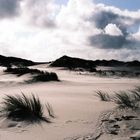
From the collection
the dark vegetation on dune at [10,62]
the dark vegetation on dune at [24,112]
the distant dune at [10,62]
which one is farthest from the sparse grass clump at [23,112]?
the distant dune at [10,62]

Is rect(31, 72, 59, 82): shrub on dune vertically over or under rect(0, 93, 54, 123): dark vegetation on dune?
over

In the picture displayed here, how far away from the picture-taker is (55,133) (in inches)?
196

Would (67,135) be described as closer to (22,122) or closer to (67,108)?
(22,122)

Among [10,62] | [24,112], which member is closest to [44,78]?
[24,112]

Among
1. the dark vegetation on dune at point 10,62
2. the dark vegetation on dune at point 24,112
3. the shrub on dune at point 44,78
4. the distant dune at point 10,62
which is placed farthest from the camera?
the distant dune at point 10,62

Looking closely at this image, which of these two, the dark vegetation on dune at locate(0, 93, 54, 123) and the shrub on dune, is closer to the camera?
the dark vegetation on dune at locate(0, 93, 54, 123)

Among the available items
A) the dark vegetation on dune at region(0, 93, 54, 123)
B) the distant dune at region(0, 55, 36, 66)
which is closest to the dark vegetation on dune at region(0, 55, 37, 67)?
the distant dune at region(0, 55, 36, 66)

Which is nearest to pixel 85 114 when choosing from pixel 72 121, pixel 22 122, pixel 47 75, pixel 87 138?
pixel 72 121

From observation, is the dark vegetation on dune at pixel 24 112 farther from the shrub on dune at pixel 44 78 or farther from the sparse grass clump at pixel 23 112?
the shrub on dune at pixel 44 78

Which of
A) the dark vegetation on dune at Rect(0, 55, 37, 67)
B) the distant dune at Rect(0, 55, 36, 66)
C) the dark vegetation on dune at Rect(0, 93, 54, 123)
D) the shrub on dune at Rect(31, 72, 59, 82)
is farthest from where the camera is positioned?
the distant dune at Rect(0, 55, 36, 66)

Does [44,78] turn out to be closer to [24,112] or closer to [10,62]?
[24,112]

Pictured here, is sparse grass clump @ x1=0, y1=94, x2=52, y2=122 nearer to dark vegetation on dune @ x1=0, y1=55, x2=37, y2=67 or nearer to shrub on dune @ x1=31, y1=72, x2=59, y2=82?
shrub on dune @ x1=31, y1=72, x2=59, y2=82

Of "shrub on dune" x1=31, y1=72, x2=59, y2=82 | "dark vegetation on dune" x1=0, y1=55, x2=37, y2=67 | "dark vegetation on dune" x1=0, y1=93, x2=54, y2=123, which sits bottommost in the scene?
"dark vegetation on dune" x1=0, y1=93, x2=54, y2=123

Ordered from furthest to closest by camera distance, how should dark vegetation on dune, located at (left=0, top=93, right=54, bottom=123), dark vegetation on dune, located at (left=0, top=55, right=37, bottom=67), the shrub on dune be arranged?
dark vegetation on dune, located at (left=0, top=55, right=37, bottom=67) → the shrub on dune → dark vegetation on dune, located at (left=0, top=93, right=54, bottom=123)
